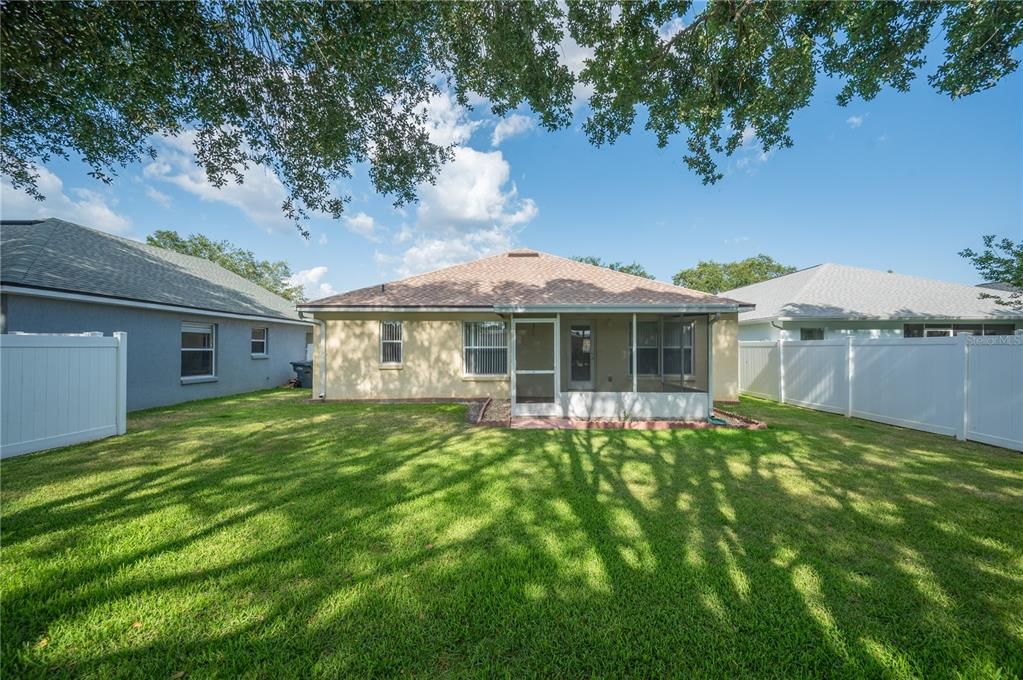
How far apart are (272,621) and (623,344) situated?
408 inches

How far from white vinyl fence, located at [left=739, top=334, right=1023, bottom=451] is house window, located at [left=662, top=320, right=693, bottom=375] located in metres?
3.14

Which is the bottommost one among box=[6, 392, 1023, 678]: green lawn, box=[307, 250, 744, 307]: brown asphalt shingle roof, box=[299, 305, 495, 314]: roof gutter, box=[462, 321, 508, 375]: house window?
box=[6, 392, 1023, 678]: green lawn

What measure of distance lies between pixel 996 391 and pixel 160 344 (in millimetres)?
18309

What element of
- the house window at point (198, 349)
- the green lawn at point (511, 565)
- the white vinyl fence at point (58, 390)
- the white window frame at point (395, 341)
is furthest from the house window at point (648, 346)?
the house window at point (198, 349)

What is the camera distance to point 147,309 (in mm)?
10344

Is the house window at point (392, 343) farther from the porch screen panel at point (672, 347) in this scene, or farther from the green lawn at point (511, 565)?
the porch screen panel at point (672, 347)

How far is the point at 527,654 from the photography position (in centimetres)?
217

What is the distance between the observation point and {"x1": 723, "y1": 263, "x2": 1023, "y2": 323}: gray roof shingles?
14.6 metres

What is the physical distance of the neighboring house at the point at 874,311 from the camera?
14484mm

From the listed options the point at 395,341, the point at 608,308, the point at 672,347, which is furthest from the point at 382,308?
the point at 672,347

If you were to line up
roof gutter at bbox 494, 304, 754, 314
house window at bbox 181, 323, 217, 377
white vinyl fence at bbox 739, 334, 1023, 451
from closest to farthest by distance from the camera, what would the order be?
white vinyl fence at bbox 739, 334, 1023, 451, roof gutter at bbox 494, 304, 754, 314, house window at bbox 181, 323, 217, 377

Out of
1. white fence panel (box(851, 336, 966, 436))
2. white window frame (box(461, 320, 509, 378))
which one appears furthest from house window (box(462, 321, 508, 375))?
white fence panel (box(851, 336, 966, 436))

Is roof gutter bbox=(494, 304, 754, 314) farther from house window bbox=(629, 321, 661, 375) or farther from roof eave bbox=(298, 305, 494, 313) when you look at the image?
roof eave bbox=(298, 305, 494, 313)

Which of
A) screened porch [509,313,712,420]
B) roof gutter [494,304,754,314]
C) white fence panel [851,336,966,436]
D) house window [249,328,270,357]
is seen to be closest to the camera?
white fence panel [851,336,966,436]
